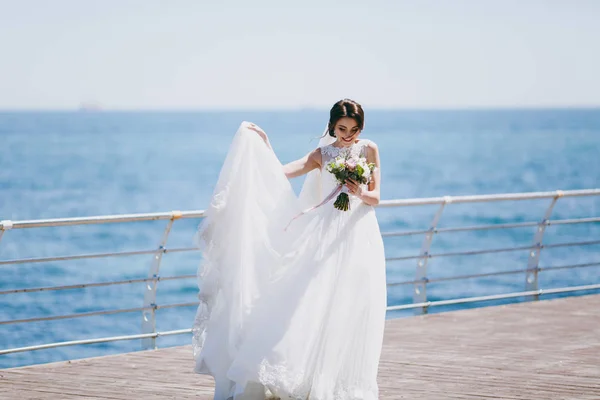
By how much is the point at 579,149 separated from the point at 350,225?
9773cm

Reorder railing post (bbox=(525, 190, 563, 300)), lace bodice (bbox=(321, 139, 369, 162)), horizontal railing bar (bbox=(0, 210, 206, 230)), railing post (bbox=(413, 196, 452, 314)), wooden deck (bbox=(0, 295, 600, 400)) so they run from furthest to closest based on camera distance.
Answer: railing post (bbox=(525, 190, 563, 300))
railing post (bbox=(413, 196, 452, 314))
horizontal railing bar (bbox=(0, 210, 206, 230))
wooden deck (bbox=(0, 295, 600, 400))
lace bodice (bbox=(321, 139, 369, 162))

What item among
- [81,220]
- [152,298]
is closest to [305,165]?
[81,220]

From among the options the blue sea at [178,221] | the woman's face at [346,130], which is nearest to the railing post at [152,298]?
the woman's face at [346,130]

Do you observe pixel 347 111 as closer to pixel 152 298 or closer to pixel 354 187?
pixel 354 187

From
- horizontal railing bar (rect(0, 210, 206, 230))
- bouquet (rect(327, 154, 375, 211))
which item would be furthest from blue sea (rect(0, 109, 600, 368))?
horizontal railing bar (rect(0, 210, 206, 230))

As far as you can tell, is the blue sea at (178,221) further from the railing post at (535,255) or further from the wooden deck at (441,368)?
the railing post at (535,255)

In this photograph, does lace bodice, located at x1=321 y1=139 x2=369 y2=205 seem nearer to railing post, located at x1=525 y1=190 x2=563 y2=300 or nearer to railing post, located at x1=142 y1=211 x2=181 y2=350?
railing post, located at x1=142 y1=211 x2=181 y2=350

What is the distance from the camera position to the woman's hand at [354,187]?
5691 millimetres

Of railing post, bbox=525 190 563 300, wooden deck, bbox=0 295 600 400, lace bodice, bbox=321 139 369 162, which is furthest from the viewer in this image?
railing post, bbox=525 190 563 300

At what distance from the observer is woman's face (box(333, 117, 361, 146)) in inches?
225

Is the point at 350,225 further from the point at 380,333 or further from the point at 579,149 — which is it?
the point at 579,149

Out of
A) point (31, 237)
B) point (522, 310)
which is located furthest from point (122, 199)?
point (522, 310)

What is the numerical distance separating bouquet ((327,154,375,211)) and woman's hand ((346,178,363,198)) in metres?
0.02

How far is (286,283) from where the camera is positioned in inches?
221
